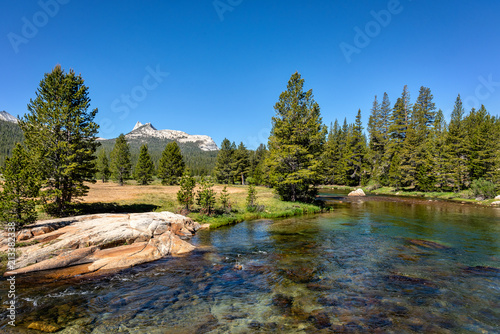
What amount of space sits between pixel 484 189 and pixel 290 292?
4848 cm

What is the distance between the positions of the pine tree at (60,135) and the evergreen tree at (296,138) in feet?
68.9

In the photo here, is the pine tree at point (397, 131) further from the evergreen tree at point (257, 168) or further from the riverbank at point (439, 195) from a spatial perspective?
the evergreen tree at point (257, 168)

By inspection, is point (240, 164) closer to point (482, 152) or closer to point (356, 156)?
point (356, 156)

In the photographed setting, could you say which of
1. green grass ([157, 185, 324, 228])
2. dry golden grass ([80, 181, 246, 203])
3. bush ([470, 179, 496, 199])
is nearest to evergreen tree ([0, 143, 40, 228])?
dry golden grass ([80, 181, 246, 203])

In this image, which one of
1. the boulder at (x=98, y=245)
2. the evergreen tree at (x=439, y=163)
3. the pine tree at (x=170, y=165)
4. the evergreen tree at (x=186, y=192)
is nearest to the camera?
the boulder at (x=98, y=245)

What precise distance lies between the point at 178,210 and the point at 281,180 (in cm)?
1470

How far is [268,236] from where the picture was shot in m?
18.5

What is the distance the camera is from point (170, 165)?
202ft

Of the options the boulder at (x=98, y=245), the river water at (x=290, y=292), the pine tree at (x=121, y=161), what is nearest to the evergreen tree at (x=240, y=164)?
the pine tree at (x=121, y=161)

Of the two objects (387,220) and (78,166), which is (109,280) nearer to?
(78,166)

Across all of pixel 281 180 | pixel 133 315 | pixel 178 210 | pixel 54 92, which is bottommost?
pixel 133 315

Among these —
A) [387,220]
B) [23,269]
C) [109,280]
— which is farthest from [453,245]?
[23,269]

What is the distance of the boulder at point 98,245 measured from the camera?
1136 centimetres

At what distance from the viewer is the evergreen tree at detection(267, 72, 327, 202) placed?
101ft
